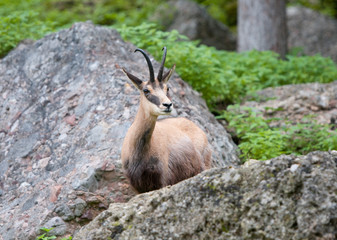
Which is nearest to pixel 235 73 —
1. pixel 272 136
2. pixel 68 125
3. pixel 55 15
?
pixel 272 136

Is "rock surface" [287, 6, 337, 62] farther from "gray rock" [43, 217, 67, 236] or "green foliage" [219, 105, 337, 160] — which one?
"gray rock" [43, 217, 67, 236]

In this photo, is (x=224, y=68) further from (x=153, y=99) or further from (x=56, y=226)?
(x=56, y=226)

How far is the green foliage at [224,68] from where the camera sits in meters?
A: 9.16

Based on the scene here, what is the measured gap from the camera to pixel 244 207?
4.00 m

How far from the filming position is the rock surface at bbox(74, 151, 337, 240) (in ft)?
12.3

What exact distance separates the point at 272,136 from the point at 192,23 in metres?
8.80

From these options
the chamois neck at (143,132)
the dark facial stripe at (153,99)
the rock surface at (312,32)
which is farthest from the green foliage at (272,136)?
the rock surface at (312,32)

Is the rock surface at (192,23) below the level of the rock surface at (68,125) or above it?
above

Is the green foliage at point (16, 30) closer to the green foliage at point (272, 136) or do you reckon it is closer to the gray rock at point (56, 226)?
the green foliage at point (272, 136)

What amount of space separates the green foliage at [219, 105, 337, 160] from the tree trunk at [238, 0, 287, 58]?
5.09 metres

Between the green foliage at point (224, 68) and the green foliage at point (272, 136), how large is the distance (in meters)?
0.68

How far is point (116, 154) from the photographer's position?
261 inches

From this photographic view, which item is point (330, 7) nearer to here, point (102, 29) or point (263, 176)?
point (102, 29)

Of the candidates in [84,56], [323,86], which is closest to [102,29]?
[84,56]
